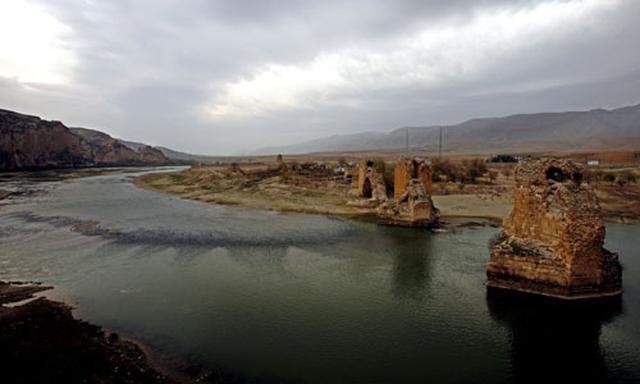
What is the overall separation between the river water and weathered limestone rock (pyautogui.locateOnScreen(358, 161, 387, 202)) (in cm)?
1258

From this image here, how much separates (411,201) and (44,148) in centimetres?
12072

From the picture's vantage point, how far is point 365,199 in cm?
4525

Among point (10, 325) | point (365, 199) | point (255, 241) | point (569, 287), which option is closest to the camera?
point (10, 325)

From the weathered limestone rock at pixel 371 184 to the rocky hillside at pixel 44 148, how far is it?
9780 centimetres

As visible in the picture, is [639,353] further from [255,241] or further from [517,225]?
[255,241]

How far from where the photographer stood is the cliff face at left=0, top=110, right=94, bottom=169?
316 feet

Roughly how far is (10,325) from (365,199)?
35852 mm

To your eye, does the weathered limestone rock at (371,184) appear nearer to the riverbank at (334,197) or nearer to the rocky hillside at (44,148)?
the riverbank at (334,197)

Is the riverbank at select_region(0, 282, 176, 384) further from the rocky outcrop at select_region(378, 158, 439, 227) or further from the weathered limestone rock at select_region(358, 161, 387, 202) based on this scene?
the weathered limestone rock at select_region(358, 161, 387, 202)

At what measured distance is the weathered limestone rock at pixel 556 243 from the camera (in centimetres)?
1694

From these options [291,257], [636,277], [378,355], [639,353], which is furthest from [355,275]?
[636,277]

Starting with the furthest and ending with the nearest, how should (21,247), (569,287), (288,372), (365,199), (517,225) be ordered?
(365,199) < (21,247) < (517,225) < (569,287) < (288,372)

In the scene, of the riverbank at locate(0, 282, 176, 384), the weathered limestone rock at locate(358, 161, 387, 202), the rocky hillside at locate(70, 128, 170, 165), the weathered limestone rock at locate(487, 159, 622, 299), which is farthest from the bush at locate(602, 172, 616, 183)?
the rocky hillside at locate(70, 128, 170, 165)

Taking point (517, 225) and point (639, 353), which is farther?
point (517, 225)
